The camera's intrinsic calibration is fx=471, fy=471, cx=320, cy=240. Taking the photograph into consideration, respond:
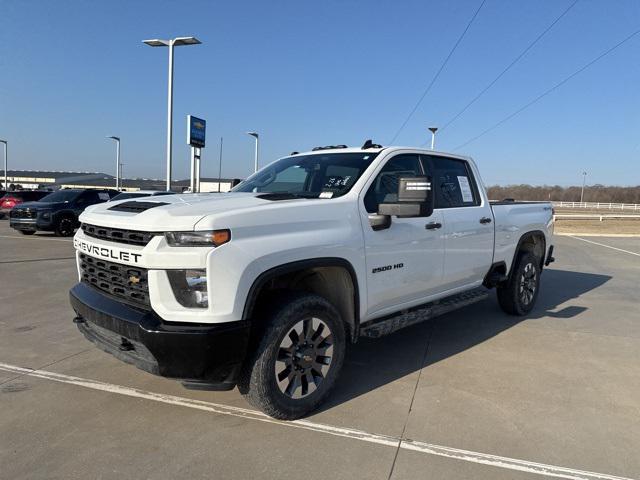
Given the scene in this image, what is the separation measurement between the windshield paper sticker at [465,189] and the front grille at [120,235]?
3.35 metres

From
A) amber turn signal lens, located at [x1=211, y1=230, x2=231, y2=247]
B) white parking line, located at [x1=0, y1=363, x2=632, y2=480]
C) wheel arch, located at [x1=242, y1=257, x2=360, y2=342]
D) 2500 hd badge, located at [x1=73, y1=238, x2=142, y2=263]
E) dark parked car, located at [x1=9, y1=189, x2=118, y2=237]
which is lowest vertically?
white parking line, located at [x1=0, y1=363, x2=632, y2=480]

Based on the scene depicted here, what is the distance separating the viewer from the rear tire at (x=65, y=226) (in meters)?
14.9

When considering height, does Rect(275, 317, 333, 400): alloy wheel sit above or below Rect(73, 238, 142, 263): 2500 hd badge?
below

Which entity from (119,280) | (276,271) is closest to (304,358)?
(276,271)

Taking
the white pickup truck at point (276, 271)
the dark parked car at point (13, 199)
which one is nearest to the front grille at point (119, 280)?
the white pickup truck at point (276, 271)

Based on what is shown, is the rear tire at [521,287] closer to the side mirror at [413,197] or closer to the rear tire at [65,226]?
the side mirror at [413,197]

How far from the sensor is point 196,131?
23.5 m

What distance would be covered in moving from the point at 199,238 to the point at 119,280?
0.76 metres

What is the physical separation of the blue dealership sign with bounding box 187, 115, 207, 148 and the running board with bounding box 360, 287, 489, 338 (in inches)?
790

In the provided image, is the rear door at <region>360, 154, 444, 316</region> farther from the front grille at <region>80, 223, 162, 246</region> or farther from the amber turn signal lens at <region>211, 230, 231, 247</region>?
the front grille at <region>80, 223, 162, 246</region>

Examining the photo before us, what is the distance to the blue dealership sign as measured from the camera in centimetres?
2284

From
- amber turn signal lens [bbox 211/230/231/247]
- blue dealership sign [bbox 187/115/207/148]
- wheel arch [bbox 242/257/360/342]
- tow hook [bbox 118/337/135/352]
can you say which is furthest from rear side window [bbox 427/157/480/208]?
blue dealership sign [bbox 187/115/207/148]

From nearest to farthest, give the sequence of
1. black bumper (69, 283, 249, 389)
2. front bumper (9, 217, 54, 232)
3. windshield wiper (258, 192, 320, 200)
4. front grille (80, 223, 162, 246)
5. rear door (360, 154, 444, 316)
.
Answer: black bumper (69, 283, 249, 389) < front grille (80, 223, 162, 246) < windshield wiper (258, 192, 320, 200) < rear door (360, 154, 444, 316) < front bumper (9, 217, 54, 232)

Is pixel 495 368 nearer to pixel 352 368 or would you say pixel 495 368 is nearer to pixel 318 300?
pixel 352 368
